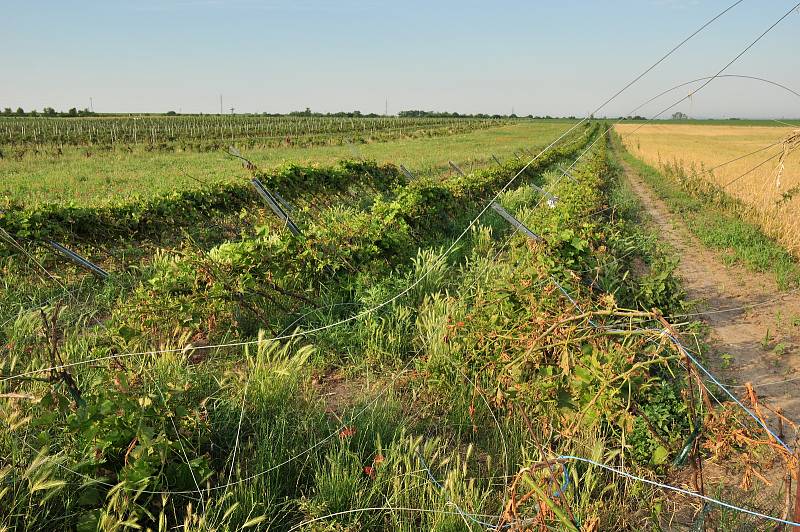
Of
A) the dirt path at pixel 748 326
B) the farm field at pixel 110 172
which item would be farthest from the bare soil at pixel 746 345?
the farm field at pixel 110 172

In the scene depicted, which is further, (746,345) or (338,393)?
(746,345)

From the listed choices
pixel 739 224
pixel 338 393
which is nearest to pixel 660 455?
pixel 338 393

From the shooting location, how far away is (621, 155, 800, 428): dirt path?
4715mm

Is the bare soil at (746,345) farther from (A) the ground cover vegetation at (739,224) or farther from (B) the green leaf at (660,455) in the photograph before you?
(A) the ground cover vegetation at (739,224)

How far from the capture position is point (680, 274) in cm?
852

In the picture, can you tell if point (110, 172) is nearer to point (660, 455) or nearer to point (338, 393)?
point (338, 393)

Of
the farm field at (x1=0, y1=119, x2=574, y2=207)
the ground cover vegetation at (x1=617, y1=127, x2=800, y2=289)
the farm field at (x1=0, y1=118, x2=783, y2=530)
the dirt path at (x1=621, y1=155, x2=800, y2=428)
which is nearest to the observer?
the farm field at (x1=0, y1=118, x2=783, y2=530)

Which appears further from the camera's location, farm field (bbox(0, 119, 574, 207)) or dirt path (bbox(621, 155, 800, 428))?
farm field (bbox(0, 119, 574, 207))

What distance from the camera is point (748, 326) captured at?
6.22m

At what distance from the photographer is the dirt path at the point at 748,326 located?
15.5ft

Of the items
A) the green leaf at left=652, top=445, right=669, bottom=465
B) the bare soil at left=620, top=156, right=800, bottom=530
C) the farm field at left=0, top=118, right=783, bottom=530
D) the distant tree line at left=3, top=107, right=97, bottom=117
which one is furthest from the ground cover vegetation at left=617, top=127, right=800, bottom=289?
the distant tree line at left=3, top=107, right=97, bottom=117

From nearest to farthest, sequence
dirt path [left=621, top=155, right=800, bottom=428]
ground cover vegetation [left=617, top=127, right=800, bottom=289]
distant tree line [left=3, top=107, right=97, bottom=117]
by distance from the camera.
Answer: dirt path [left=621, top=155, right=800, bottom=428] → ground cover vegetation [left=617, top=127, right=800, bottom=289] → distant tree line [left=3, top=107, right=97, bottom=117]

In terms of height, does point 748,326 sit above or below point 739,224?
below

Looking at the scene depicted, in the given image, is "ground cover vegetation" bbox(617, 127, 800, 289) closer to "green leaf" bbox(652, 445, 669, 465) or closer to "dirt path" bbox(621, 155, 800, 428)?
"dirt path" bbox(621, 155, 800, 428)
